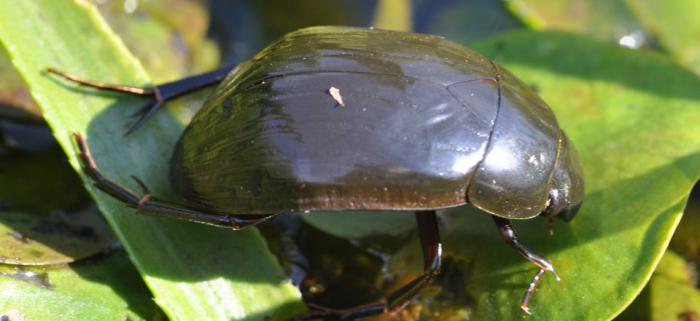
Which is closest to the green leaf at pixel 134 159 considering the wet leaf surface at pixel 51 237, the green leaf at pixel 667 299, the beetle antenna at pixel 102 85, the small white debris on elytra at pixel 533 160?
the beetle antenna at pixel 102 85

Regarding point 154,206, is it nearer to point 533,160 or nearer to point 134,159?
point 134,159

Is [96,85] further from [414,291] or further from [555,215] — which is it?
[555,215]

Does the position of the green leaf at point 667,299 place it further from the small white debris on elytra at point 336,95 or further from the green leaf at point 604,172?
the small white debris on elytra at point 336,95

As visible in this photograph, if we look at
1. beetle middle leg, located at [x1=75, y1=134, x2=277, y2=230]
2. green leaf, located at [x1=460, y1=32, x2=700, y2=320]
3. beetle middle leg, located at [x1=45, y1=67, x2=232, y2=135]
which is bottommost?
green leaf, located at [x1=460, y1=32, x2=700, y2=320]

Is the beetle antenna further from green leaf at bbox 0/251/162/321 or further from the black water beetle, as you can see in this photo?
green leaf at bbox 0/251/162/321

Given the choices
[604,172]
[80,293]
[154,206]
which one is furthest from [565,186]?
[80,293]

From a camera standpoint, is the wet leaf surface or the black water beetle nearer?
the black water beetle

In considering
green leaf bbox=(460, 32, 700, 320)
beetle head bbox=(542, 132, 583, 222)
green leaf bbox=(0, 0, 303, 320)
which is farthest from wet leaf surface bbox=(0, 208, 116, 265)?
beetle head bbox=(542, 132, 583, 222)

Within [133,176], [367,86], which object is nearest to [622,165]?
[367,86]
